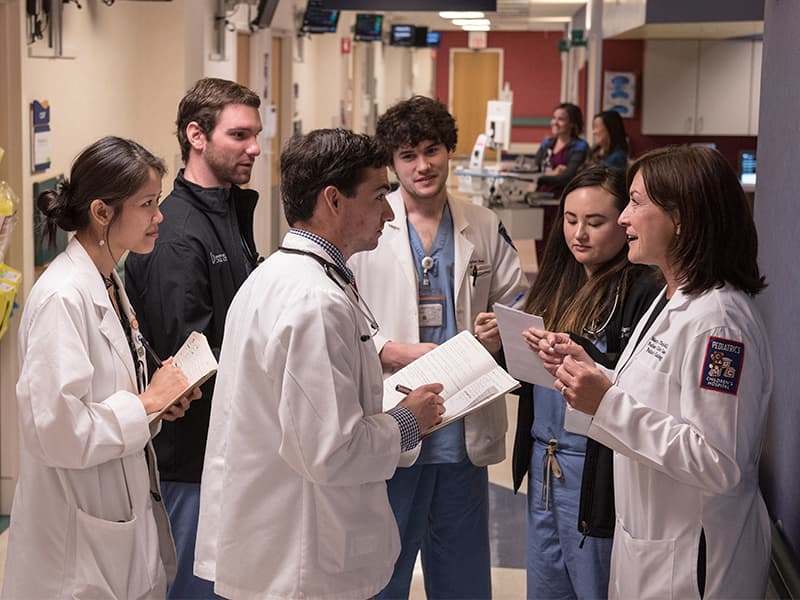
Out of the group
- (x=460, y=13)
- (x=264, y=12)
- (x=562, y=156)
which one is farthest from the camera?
(x=562, y=156)

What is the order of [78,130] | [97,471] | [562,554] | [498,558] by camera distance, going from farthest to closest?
[78,130] → [498,558] → [562,554] → [97,471]

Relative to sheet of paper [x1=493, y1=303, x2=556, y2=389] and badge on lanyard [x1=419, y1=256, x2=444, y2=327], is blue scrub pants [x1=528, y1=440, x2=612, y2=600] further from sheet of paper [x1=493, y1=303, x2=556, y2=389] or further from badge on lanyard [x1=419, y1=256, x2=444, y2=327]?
badge on lanyard [x1=419, y1=256, x2=444, y2=327]

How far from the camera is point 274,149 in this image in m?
11.2

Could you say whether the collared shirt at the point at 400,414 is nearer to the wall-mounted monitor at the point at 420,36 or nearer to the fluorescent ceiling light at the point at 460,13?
the fluorescent ceiling light at the point at 460,13

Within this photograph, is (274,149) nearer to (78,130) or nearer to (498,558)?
(78,130)

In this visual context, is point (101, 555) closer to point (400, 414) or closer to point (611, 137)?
point (400, 414)

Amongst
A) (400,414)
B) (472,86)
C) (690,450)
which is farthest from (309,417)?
(472,86)

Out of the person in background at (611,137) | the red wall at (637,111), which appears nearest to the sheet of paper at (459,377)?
the person in background at (611,137)

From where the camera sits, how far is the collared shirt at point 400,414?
228cm

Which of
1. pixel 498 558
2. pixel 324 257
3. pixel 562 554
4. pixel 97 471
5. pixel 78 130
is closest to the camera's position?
pixel 324 257

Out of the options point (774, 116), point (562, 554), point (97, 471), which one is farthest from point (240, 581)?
point (774, 116)

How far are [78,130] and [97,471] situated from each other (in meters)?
3.20

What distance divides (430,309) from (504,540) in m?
1.76

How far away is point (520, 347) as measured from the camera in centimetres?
258
